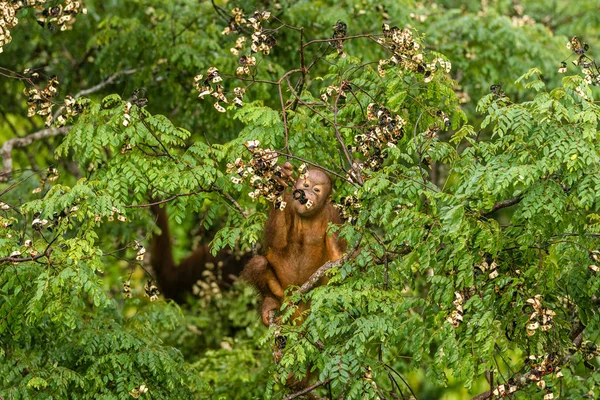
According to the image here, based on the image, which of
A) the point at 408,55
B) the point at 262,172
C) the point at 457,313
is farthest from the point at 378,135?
the point at 457,313

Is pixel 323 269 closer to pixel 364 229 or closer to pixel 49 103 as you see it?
pixel 364 229

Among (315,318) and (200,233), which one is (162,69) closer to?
Answer: (200,233)

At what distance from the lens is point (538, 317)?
18.2 ft

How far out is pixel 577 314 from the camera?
6.50 metres

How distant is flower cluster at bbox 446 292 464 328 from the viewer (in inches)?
218

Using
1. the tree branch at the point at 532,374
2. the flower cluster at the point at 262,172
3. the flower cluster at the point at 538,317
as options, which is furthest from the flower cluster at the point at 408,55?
the tree branch at the point at 532,374

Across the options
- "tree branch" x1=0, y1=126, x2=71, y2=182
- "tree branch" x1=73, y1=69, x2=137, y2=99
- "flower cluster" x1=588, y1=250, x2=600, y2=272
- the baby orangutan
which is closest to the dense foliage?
"flower cluster" x1=588, y1=250, x2=600, y2=272

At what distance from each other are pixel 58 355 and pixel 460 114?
2864 mm

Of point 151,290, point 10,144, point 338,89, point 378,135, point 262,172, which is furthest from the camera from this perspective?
point 10,144

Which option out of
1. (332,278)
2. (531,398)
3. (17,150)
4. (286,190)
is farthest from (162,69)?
(531,398)

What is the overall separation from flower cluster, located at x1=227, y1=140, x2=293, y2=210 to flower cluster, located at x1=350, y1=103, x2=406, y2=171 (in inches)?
19.5

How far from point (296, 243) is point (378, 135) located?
0.90m

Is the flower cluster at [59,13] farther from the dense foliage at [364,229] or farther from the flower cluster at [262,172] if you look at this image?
→ the flower cluster at [262,172]

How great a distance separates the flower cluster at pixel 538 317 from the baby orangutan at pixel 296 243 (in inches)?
51.5
